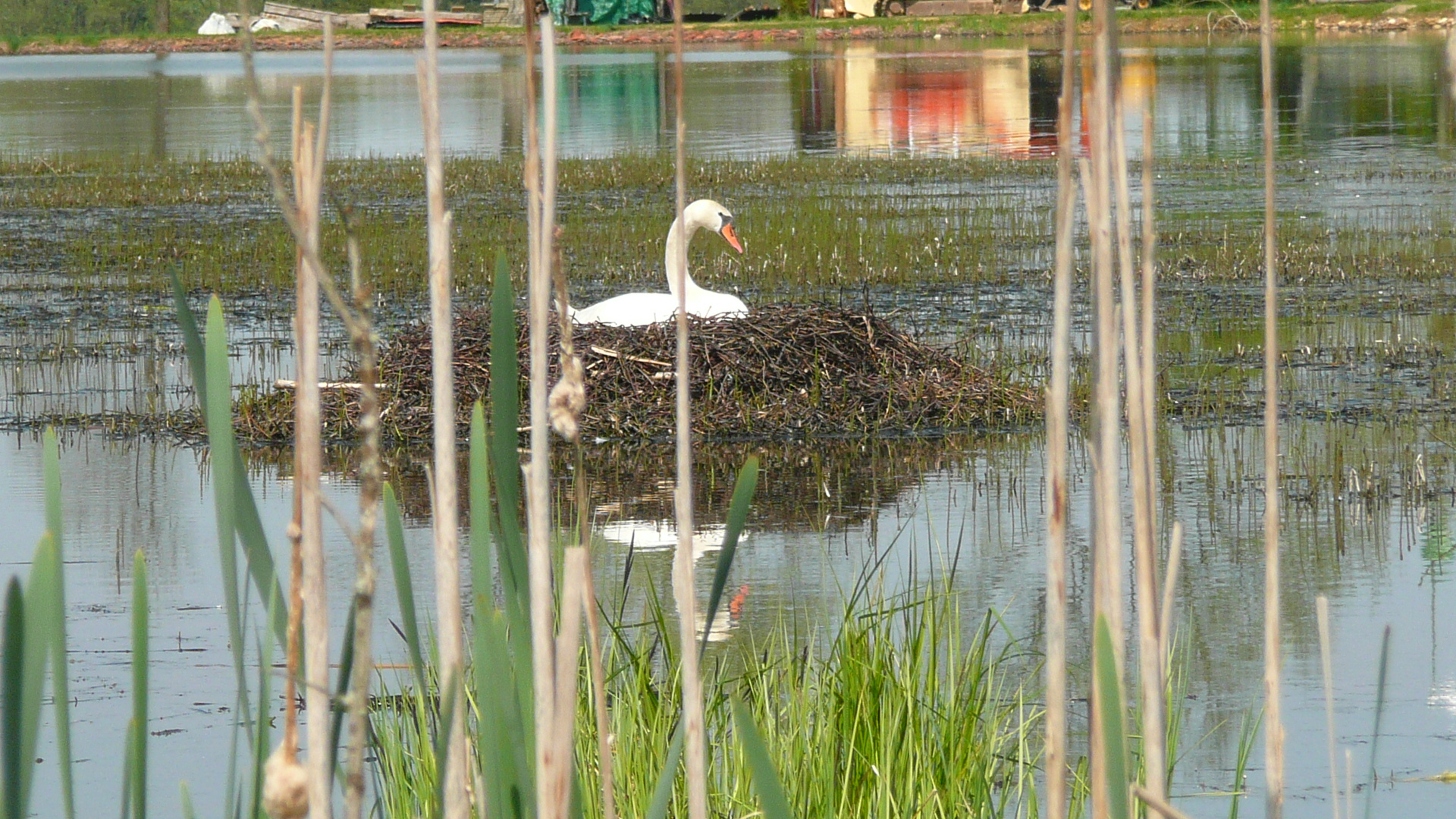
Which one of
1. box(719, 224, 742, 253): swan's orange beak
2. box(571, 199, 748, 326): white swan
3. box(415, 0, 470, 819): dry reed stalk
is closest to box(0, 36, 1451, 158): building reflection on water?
box(719, 224, 742, 253): swan's orange beak

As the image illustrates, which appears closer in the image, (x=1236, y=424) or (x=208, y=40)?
(x=1236, y=424)

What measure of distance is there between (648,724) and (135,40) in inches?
2906

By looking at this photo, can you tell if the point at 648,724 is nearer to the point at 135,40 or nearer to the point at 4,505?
the point at 4,505

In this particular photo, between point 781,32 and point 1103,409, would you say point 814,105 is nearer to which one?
point 1103,409

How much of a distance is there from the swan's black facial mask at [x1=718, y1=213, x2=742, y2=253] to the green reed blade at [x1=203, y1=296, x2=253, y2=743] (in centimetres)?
874

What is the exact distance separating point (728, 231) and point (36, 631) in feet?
29.7

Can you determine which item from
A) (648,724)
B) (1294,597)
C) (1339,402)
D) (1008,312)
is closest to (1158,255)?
(1008,312)

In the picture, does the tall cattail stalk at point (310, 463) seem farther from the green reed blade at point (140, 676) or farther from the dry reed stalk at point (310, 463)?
the green reed blade at point (140, 676)

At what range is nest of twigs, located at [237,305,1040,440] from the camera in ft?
26.1

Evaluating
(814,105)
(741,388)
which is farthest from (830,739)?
(814,105)

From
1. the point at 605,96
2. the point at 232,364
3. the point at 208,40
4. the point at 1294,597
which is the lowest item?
the point at 1294,597

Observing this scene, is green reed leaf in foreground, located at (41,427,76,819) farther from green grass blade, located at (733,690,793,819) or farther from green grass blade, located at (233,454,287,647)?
green grass blade, located at (733,690,793,819)

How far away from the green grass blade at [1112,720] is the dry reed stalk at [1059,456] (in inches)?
9.7

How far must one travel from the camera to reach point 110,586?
5703 mm
